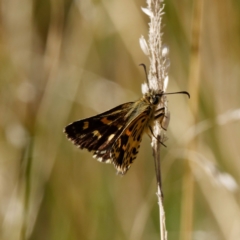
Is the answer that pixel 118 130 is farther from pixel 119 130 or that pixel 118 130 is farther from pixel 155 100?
pixel 155 100

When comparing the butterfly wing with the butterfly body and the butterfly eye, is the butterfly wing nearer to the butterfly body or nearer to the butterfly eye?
the butterfly body

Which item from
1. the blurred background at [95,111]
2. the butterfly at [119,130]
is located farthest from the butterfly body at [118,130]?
the blurred background at [95,111]

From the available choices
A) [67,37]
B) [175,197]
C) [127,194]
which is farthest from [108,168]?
[67,37]

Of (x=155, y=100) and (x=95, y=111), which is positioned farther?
(x=95, y=111)

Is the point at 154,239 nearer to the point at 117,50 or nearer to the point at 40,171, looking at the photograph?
the point at 40,171

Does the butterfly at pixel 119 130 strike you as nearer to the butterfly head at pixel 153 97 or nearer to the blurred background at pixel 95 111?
the butterfly head at pixel 153 97

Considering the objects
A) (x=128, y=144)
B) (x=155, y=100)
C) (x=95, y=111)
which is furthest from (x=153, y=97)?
(x=95, y=111)
